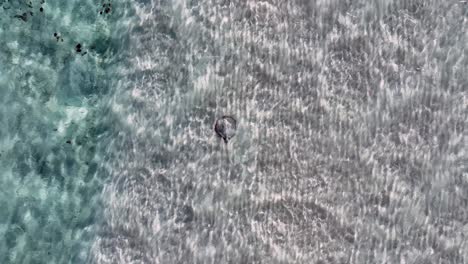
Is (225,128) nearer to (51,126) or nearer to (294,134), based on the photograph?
(294,134)

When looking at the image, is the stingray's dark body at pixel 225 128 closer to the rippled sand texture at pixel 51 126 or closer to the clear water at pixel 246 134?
the clear water at pixel 246 134

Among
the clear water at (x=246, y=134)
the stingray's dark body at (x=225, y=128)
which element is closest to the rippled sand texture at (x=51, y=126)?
the clear water at (x=246, y=134)

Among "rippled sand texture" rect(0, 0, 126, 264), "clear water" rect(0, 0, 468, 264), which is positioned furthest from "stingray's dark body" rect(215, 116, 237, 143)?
"rippled sand texture" rect(0, 0, 126, 264)

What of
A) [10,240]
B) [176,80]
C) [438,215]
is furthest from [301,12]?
[10,240]

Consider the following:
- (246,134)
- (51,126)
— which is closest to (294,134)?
(246,134)

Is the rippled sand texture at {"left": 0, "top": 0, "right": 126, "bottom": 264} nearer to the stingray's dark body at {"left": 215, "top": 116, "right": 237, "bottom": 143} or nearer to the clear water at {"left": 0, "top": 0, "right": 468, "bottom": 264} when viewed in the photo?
the clear water at {"left": 0, "top": 0, "right": 468, "bottom": 264}
